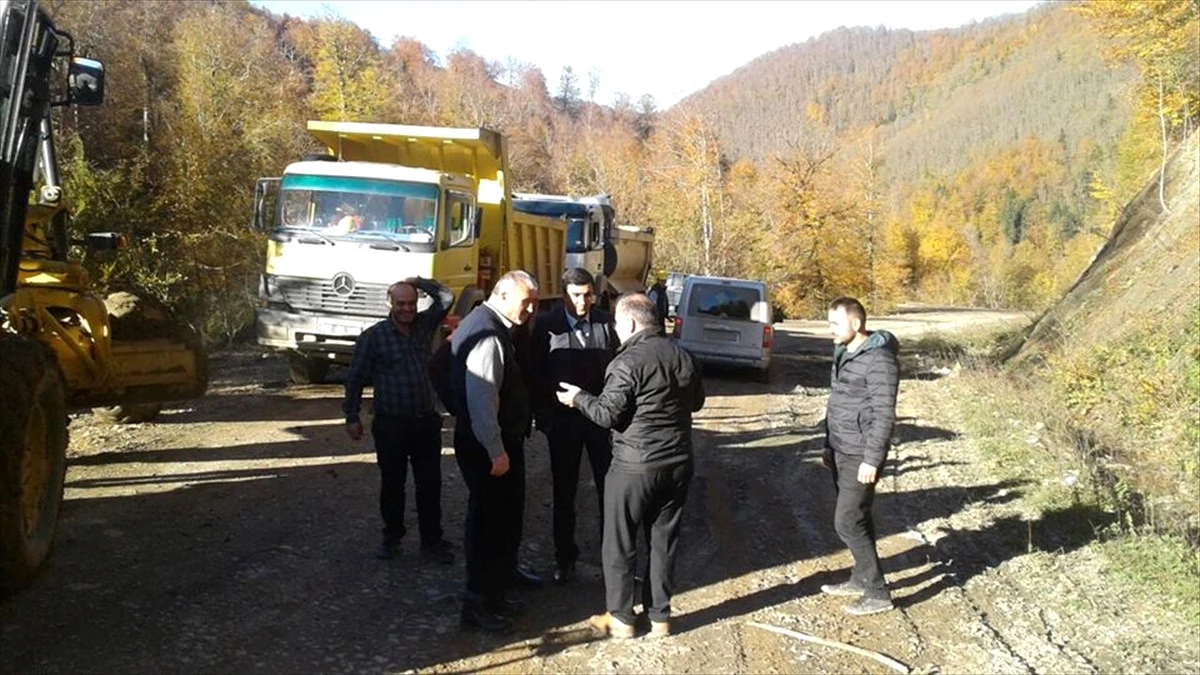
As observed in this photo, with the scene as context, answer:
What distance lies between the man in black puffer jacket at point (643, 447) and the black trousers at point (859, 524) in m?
1.08

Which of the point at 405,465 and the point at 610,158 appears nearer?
the point at 405,465

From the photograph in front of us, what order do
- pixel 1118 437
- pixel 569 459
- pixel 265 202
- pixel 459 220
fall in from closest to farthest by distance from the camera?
pixel 569 459 → pixel 1118 437 → pixel 265 202 → pixel 459 220

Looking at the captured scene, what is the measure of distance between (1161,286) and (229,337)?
15.7 meters

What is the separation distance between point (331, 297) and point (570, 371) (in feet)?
22.3

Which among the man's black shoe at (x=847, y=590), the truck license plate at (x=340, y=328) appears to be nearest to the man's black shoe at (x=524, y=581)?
the man's black shoe at (x=847, y=590)

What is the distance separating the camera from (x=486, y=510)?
16.9ft

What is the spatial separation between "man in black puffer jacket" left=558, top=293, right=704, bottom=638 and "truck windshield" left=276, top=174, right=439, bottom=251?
23.3ft

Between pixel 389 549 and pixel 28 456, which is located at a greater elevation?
pixel 28 456

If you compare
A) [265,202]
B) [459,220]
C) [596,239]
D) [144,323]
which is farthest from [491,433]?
[596,239]

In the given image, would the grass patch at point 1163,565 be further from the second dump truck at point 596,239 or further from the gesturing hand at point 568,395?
the second dump truck at point 596,239

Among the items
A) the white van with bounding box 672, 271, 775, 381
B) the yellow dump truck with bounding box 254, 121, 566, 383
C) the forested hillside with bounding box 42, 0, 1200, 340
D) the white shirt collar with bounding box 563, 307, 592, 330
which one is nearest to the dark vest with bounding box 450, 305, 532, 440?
the white shirt collar with bounding box 563, 307, 592, 330

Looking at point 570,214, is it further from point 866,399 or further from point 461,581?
point 866,399

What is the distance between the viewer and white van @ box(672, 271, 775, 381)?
662 inches

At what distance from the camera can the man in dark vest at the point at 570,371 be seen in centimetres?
569
